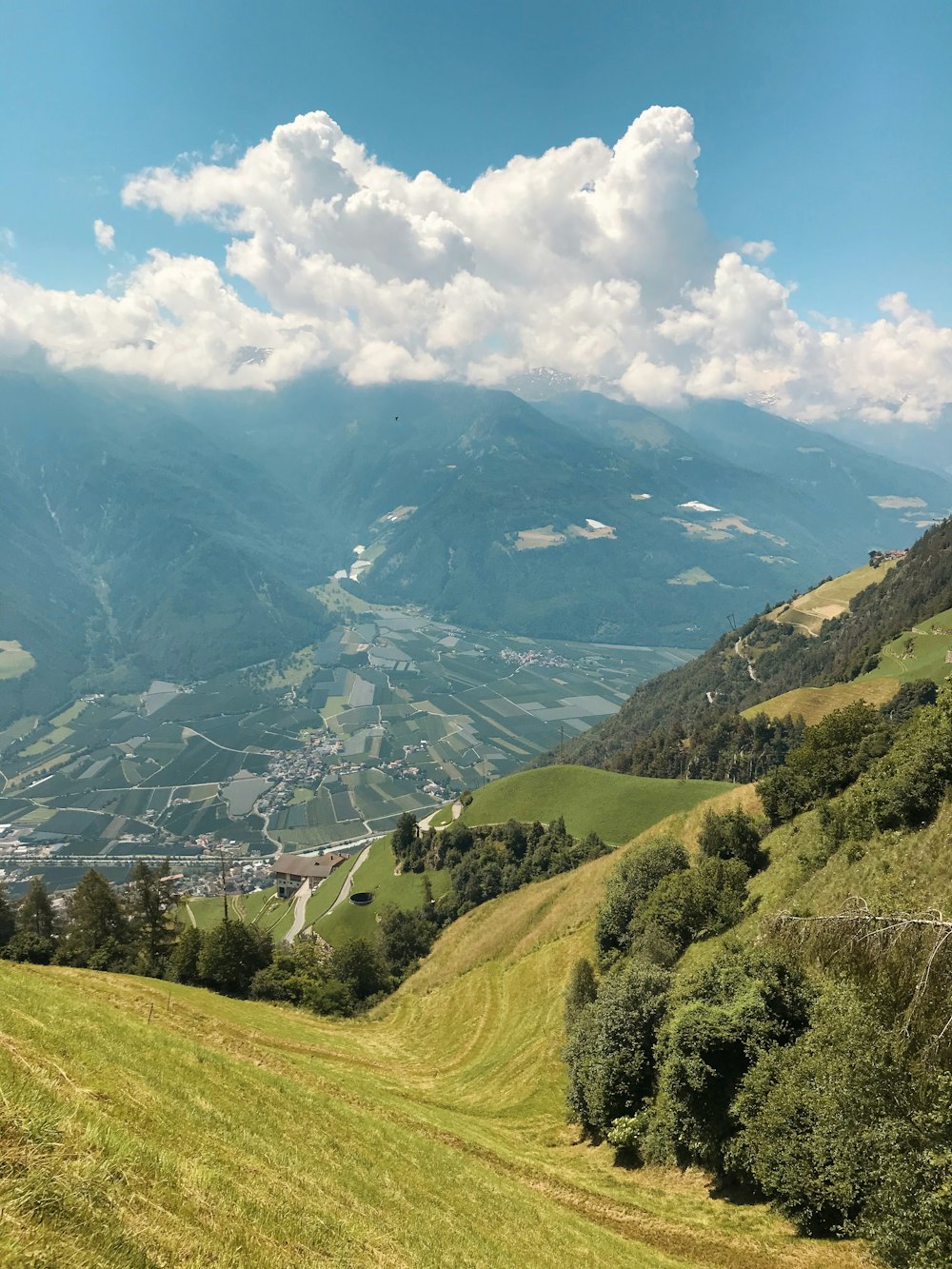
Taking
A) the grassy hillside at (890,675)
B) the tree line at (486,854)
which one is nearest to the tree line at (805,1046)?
the tree line at (486,854)

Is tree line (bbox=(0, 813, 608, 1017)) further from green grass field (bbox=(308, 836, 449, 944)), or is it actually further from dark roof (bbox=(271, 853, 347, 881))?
dark roof (bbox=(271, 853, 347, 881))

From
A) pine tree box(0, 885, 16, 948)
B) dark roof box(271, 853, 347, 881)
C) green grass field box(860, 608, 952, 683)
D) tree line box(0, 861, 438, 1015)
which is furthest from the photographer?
dark roof box(271, 853, 347, 881)

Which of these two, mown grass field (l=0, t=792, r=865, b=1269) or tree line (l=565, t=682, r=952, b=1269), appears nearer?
mown grass field (l=0, t=792, r=865, b=1269)

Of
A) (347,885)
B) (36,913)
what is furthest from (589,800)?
(36,913)

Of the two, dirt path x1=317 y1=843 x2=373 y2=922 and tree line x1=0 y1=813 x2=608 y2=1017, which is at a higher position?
tree line x1=0 y1=813 x2=608 y2=1017

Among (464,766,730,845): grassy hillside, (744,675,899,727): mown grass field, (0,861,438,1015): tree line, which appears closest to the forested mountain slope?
(744,675,899,727): mown grass field

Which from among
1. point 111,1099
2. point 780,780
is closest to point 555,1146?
point 111,1099
